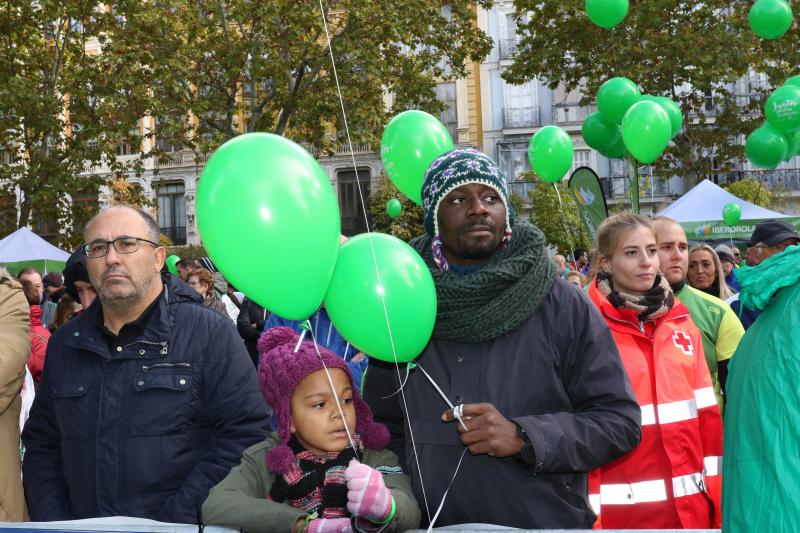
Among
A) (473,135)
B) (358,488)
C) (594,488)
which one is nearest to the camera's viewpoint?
(358,488)

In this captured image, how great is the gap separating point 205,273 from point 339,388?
16.5ft

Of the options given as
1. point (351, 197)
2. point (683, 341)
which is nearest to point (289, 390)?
point (683, 341)

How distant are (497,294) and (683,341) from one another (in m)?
1.27

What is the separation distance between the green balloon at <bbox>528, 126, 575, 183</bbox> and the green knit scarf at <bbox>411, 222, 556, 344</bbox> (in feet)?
18.3

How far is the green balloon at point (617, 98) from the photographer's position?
29.0 feet

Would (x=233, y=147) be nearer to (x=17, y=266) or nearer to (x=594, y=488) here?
(x=594, y=488)

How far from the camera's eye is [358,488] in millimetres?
2020

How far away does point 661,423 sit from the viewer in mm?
3117

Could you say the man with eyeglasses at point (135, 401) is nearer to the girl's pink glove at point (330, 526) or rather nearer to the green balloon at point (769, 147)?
the girl's pink glove at point (330, 526)

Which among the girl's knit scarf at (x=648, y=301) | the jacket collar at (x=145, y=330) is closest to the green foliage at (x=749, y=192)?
the girl's knit scarf at (x=648, y=301)

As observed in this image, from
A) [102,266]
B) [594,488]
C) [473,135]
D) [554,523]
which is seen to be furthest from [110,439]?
[473,135]

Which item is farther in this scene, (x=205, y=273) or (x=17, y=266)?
(x=17, y=266)

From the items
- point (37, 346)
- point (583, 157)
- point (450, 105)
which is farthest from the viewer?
point (450, 105)

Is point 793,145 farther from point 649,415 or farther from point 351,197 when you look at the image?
point 351,197
